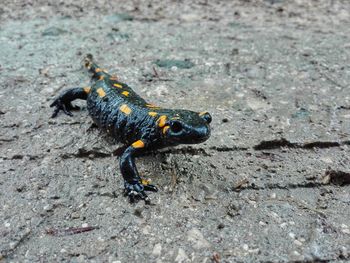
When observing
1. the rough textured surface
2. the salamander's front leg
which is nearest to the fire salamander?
the salamander's front leg

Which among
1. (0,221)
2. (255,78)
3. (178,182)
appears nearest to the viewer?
(0,221)

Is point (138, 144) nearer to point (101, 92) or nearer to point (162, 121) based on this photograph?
point (162, 121)

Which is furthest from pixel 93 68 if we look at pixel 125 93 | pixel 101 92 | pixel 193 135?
pixel 193 135

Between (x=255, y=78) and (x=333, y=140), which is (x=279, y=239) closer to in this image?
(x=333, y=140)

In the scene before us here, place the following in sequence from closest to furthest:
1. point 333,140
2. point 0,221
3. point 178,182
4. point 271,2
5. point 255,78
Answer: point 0,221
point 178,182
point 333,140
point 255,78
point 271,2

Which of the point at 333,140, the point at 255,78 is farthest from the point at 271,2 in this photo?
the point at 333,140

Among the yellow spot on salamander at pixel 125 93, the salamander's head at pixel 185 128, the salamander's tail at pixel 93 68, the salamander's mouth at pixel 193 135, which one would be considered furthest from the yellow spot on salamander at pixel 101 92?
the salamander's mouth at pixel 193 135
